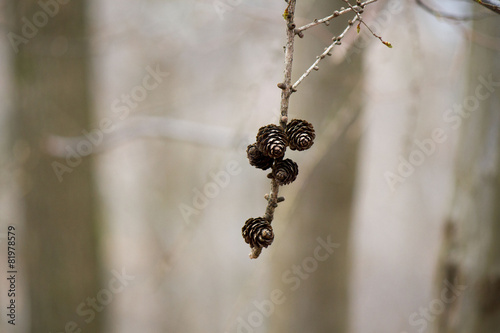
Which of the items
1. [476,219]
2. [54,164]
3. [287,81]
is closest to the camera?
[287,81]

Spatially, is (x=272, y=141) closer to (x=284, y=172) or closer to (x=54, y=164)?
(x=284, y=172)

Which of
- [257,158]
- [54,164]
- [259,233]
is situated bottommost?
[259,233]

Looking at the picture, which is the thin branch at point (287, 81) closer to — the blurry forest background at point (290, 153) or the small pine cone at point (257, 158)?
the small pine cone at point (257, 158)

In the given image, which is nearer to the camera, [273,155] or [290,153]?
[273,155]

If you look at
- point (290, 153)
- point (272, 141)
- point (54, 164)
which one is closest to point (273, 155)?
point (272, 141)

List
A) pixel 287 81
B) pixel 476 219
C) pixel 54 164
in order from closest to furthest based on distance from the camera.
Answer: pixel 287 81, pixel 476 219, pixel 54 164

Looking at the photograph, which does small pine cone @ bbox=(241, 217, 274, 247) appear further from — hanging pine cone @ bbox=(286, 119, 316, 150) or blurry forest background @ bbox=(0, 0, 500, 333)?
blurry forest background @ bbox=(0, 0, 500, 333)

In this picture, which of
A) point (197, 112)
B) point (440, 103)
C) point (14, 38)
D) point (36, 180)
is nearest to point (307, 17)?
point (14, 38)

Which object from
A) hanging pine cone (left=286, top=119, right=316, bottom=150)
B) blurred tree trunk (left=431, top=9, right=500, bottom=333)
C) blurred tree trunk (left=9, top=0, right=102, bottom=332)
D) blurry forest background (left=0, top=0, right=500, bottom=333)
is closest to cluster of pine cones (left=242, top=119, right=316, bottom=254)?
hanging pine cone (left=286, top=119, right=316, bottom=150)

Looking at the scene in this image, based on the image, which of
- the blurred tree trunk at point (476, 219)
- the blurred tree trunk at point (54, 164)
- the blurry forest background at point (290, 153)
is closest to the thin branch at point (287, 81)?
the blurry forest background at point (290, 153)
